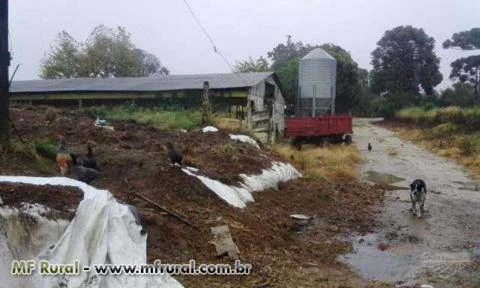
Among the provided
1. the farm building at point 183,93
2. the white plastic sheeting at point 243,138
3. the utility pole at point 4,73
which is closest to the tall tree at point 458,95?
the farm building at point 183,93

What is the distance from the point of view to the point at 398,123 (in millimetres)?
44688

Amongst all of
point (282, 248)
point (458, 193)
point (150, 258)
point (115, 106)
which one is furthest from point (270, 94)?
point (150, 258)

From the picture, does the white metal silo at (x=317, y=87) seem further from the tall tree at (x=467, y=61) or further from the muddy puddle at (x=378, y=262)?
the muddy puddle at (x=378, y=262)

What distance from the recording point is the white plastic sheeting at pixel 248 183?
904cm

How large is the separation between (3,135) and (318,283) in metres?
5.17

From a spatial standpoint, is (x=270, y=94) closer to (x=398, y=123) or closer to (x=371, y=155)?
(x=371, y=155)

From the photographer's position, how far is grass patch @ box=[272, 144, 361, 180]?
17125 mm

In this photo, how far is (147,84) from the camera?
87.2 ft

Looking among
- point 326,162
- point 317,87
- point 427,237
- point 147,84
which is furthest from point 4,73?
point 317,87

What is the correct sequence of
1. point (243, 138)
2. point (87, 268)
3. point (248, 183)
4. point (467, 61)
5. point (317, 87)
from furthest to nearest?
1. point (467, 61)
2. point (317, 87)
3. point (243, 138)
4. point (248, 183)
5. point (87, 268)

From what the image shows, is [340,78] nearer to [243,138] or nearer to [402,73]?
[402,73]

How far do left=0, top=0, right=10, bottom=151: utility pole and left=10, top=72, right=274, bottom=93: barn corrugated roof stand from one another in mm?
15624

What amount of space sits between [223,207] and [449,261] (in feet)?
12.6

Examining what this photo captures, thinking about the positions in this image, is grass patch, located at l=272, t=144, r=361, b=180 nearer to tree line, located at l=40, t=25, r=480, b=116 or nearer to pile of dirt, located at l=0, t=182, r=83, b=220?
pile of dirt, located at l=0, t=182, r=83, b=220
